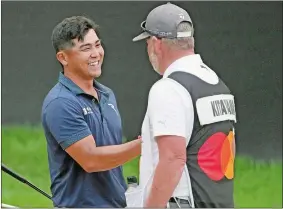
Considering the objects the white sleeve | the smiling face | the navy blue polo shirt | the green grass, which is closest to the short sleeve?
the navy blue polo shirt

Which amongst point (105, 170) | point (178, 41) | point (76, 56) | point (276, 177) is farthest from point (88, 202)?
point (276, 177)

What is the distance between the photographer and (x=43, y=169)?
6445 millimetres

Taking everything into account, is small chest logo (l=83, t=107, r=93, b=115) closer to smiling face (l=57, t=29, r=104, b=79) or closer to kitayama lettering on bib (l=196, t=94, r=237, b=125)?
smiling face (l=57, t=29, r=104, b=79)

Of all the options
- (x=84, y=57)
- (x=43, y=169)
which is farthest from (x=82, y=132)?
(x=43, y=169)

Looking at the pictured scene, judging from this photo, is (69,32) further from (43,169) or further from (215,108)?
(43,169)

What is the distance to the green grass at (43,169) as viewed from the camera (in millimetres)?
6344

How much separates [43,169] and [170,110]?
12.9ft

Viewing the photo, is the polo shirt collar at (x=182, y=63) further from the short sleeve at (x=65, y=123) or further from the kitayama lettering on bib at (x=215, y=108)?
the short sleeve at (x=65, y=123)

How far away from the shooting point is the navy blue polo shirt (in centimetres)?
313

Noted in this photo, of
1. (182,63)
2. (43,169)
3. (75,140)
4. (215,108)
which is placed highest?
(182,63)

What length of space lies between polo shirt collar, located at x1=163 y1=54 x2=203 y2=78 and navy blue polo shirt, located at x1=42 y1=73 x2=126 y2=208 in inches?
20.7

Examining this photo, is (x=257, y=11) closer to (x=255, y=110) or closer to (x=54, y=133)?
(x=255, y=110)

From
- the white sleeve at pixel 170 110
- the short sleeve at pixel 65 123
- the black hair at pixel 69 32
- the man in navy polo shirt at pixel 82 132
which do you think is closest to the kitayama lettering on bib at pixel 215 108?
the white sleeve at pixel 170 110

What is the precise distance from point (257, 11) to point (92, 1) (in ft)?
4.21
